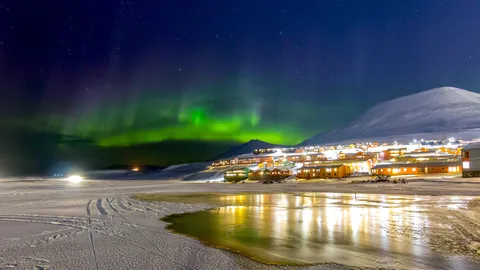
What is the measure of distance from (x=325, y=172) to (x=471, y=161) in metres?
35.7

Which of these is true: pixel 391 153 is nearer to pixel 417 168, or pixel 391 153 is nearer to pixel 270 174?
pixel 417 168

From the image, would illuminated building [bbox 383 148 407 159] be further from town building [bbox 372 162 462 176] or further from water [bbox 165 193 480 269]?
water [bbox 165 193 480 269]

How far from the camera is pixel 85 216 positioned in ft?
79.7

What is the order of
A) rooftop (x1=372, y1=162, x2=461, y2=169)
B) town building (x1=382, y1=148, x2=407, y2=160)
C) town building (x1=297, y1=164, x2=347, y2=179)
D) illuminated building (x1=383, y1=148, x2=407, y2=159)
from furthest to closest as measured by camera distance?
1. illuminated building (x1=383, y1=148, x2=407, y2=159)
2. town building (x1=382, y1=148, x2=407, y2=160)
3. town building (x1=297, y1=164, x2=347, y2=179)
4. rooftop (x1=372, y1=162, x2=461, y2=169)

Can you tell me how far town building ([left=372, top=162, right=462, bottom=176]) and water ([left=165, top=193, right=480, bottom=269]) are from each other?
2486 inches

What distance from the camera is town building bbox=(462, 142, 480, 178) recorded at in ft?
218

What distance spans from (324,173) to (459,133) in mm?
Result: 129789

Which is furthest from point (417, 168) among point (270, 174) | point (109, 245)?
point (109, 245)

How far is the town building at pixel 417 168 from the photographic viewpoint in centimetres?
8256

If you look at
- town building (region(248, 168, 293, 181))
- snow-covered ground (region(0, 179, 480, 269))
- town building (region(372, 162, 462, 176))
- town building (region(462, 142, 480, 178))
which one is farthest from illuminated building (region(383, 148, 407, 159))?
snow-covered ground (region(0, 179, 480, 269))

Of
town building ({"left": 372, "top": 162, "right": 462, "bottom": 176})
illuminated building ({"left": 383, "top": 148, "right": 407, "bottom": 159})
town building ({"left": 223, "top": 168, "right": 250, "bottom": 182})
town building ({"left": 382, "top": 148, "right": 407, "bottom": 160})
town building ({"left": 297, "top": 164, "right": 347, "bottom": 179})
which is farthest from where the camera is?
illuminated building ({"left": 383, "top": 148, "right": 407, "bottom": 159})

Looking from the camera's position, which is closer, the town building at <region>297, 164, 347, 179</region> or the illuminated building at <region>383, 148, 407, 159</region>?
the town building at <region>297, 164, 347, 179</region>

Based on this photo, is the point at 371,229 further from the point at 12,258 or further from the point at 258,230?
the point at 12,258

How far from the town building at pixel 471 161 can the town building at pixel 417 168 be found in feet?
49.4
